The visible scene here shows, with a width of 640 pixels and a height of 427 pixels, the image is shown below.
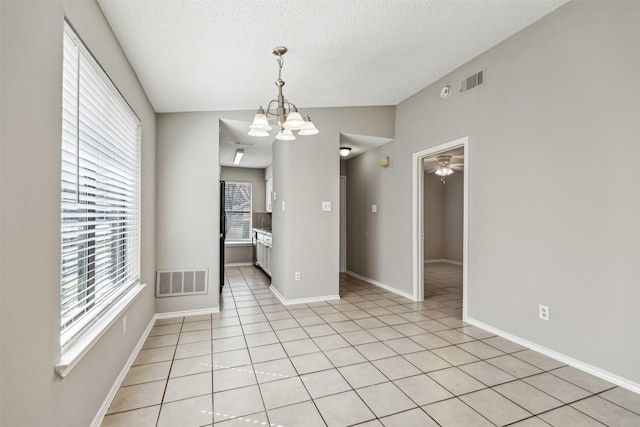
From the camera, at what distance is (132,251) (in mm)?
2826

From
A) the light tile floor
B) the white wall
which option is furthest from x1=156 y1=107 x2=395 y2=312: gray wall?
the white wall

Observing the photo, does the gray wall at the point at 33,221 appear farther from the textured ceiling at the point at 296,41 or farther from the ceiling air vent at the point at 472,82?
the ceiling air vent at the point at 472,82

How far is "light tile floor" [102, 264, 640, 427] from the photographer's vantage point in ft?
6.08

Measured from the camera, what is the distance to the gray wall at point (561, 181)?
2.16 m

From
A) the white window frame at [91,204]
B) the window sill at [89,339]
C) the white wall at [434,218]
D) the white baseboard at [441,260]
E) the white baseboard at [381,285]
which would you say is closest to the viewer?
the window sill at [89,339]

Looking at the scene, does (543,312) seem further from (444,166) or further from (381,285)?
(444,166)

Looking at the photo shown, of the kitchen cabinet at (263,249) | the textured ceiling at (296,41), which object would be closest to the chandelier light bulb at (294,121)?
the textured ceiling at (296,41)

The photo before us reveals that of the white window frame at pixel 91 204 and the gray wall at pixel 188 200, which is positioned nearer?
the white window frame at pixel 91 204

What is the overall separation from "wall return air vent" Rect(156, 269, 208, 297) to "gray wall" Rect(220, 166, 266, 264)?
139 inches

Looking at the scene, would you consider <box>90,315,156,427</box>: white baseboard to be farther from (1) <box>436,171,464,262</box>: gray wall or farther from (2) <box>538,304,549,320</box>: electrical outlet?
(1) <box>436,171,464,262</box>: gray wall

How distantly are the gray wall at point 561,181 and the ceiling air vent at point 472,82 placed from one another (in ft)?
0.21

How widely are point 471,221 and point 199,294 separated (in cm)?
327

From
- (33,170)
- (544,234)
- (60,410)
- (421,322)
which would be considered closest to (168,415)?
(60,410)

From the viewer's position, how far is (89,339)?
165cm
